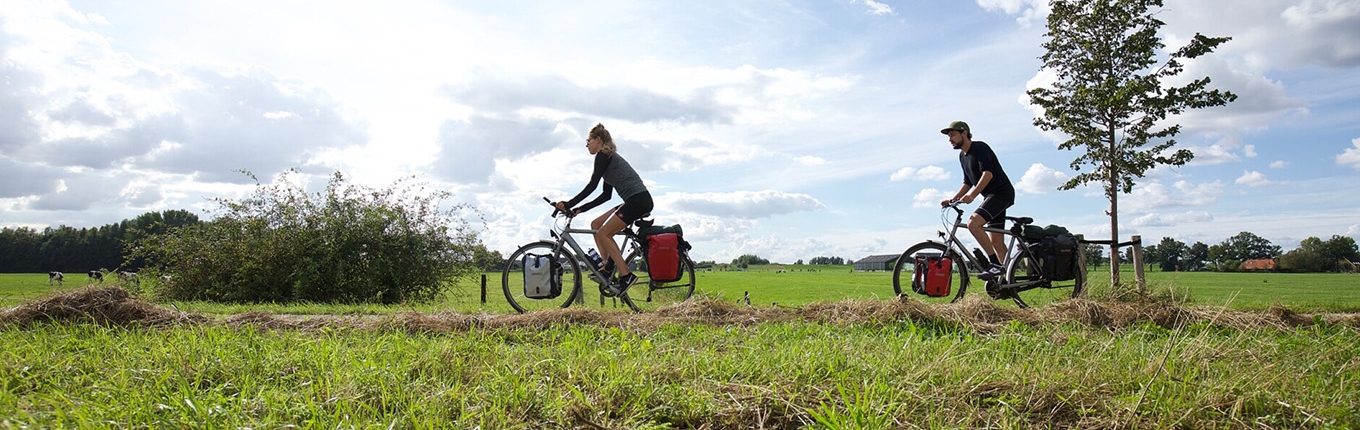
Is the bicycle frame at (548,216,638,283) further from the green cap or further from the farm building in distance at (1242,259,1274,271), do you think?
the farm building in distance at (1242,259,1274,271)

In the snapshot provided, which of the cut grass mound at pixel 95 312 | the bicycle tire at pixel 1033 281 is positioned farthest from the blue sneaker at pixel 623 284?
the bicycle tire at pixel 1033 281

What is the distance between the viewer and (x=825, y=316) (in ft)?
20.8

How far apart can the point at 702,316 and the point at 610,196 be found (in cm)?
223

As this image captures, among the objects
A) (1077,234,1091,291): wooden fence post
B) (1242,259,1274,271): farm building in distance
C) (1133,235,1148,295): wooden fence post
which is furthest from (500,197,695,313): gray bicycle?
(1242,259,1274,271): farm building in distance

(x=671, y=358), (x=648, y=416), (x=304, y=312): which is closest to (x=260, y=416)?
(x=648, y=416)

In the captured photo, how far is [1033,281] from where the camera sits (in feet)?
28.5

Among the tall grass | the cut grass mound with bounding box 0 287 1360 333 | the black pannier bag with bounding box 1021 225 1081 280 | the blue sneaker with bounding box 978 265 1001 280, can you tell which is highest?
the black pannier bag with bounding box 1021 225 1081 280

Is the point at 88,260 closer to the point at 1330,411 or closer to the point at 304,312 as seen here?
the point at 304,312

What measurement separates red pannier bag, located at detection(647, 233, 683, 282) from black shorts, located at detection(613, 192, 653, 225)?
0.30 m

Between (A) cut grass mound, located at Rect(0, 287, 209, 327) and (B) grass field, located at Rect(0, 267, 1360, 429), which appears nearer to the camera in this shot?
(B) grass field, located at Rect(0, 267, 1360, 429)

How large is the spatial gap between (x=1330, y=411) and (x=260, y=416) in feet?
13.3

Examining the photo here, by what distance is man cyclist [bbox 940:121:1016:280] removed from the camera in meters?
8.31

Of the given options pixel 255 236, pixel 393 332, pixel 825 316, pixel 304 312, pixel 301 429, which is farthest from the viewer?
pixel 255 236

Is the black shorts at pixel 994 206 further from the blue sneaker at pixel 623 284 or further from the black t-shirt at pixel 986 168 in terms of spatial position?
the blue sneaker at pixel 623 284
